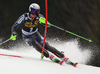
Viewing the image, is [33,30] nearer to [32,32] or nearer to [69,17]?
[32,32]

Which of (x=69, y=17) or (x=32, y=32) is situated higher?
(x=69, y=17)

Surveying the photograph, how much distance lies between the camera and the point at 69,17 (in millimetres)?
3932

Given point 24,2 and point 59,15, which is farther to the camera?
point 59,15

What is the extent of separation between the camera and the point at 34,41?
6.80 ft

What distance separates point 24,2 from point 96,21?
1937 mm

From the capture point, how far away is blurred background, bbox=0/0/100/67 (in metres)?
3.76

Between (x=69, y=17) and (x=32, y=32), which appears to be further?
(x=69, y=17)

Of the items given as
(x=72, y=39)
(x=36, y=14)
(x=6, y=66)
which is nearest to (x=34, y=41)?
(x=36, y=14)

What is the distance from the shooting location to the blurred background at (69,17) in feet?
12.3

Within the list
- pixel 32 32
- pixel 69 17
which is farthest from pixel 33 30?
pixel 69 17

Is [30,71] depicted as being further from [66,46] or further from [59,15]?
[59,15]

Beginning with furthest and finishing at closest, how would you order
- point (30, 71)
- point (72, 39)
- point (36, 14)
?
point (72, 39)
point (36, 14)
point (30, 71)

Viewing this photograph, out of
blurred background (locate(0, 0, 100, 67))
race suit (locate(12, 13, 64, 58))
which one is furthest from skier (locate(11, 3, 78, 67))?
blurred background (locate(0, 0, 100, 67))

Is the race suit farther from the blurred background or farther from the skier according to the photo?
the blurred background
